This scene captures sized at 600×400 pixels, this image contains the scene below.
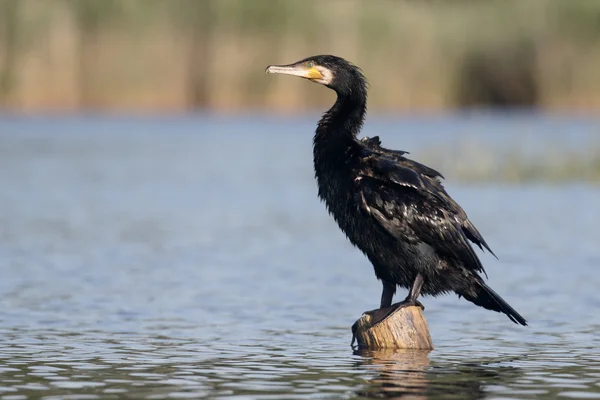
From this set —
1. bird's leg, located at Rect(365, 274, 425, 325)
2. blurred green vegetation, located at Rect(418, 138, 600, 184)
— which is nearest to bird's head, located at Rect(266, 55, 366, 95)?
bird's leg, located at Rect(365, 274, 425, 325)

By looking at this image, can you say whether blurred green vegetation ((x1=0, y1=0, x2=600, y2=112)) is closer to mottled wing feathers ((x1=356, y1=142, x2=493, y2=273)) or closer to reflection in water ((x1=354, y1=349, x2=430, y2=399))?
mottled wing feathers ((x1=356, y1=142, x2=493, y2=273))

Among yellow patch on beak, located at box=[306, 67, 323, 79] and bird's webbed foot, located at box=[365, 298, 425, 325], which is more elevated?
yellow patch on beak, located at box=[306, 67, 323, 79]

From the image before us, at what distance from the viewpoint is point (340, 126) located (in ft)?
32.3

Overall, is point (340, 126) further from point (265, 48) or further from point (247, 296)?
point (265, 48)

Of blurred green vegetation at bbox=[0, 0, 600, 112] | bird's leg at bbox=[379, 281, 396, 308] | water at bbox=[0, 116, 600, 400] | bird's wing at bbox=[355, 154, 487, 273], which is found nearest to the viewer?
water at bbox=[0, 116, 600, 400]

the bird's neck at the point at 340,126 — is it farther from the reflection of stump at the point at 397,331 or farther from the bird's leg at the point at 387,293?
the reflection of stump at the point at 397,331

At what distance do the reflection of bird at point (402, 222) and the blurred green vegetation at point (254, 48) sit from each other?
3103 cm

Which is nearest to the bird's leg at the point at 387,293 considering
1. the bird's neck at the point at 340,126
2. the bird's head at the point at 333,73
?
the bird's neck at the point at 340,126

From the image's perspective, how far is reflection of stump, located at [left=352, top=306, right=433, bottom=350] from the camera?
30.7 ft

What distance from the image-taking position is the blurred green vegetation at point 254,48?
40.8m

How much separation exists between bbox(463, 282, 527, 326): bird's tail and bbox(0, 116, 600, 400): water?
0.30m

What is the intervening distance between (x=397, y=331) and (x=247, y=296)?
3332 mm

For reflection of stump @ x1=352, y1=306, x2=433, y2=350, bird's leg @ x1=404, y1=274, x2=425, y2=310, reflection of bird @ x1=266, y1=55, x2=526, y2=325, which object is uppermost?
reflection of bird @ x1=266, y1=55, x2=526, y2=325

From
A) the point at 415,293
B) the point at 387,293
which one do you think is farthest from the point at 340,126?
the point at 415,293
